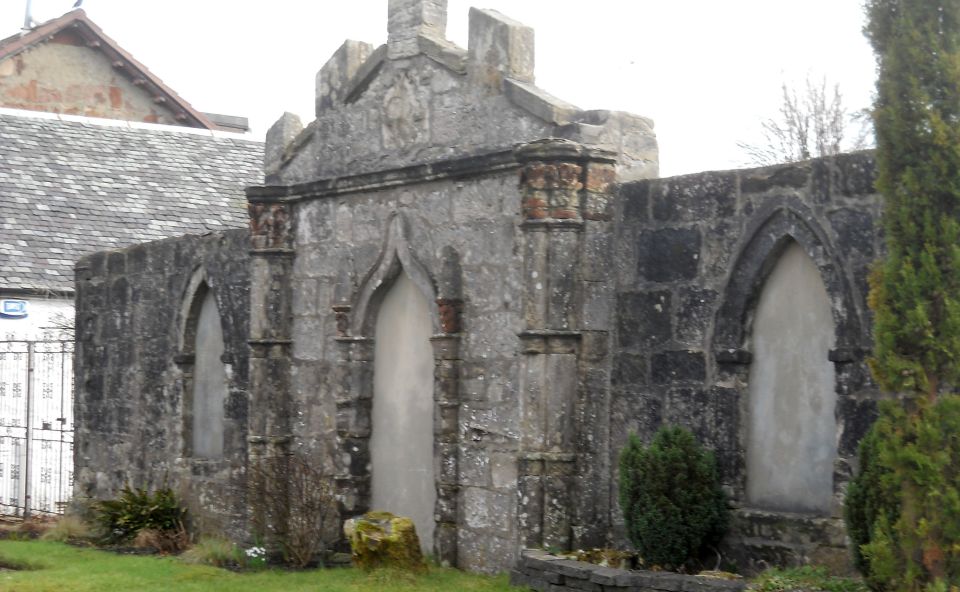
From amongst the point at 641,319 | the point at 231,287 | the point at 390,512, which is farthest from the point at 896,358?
the point at 231,287

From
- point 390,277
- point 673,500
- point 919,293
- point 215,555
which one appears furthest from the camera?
point 215,555

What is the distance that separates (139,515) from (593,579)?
643 centimetres

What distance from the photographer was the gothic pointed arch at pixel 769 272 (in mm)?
8406

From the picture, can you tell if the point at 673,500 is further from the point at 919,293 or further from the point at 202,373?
the point at 202,373

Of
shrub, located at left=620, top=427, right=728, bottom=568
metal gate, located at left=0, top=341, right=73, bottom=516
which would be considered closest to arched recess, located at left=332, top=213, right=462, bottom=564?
shrub, located at left=620, top=427, right=728, bottom=568

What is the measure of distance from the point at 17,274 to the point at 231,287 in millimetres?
6809

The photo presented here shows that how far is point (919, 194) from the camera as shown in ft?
22.5

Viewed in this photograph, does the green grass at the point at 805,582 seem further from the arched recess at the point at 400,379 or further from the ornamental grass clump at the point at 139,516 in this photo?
the ornamental grass clump at the point at 139,516

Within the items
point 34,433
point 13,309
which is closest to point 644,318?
point 34,433

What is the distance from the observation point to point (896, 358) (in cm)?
689

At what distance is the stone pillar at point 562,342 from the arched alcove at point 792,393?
1149 millimetres

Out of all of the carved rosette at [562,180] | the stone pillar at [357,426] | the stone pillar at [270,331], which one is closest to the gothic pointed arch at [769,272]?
the carved rosette at [562,180]

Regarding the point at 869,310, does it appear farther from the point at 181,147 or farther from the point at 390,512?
the point at 181,147

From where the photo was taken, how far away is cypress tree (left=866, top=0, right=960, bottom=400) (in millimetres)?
6770
